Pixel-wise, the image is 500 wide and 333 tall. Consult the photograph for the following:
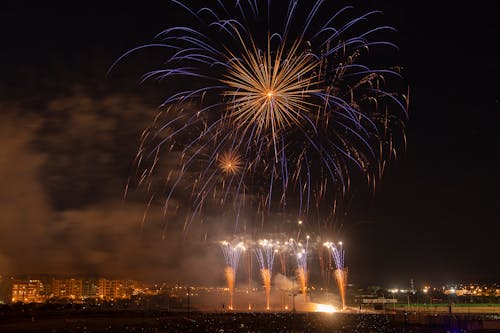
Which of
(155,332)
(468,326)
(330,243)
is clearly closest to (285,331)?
(155,332)

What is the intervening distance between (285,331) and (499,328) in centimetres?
1455

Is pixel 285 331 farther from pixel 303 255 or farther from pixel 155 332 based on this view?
pixel 303 255

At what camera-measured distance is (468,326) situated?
37.2 m

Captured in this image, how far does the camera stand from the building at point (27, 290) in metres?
175

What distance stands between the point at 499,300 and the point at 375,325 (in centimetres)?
3037

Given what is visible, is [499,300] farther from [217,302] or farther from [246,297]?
[217,302]

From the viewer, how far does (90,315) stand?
5953cm

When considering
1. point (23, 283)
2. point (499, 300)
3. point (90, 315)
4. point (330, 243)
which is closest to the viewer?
point (330, 243)

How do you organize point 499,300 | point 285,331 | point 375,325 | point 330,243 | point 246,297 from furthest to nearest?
point 246,297, point 499,300, point 330,243, point 375,325, point 285,331

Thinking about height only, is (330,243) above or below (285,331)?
above

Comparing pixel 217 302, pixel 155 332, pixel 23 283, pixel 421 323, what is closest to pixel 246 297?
pixel 217 302

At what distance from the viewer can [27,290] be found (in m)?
184

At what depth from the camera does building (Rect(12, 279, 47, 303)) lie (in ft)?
573

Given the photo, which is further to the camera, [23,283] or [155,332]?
[23,283]
